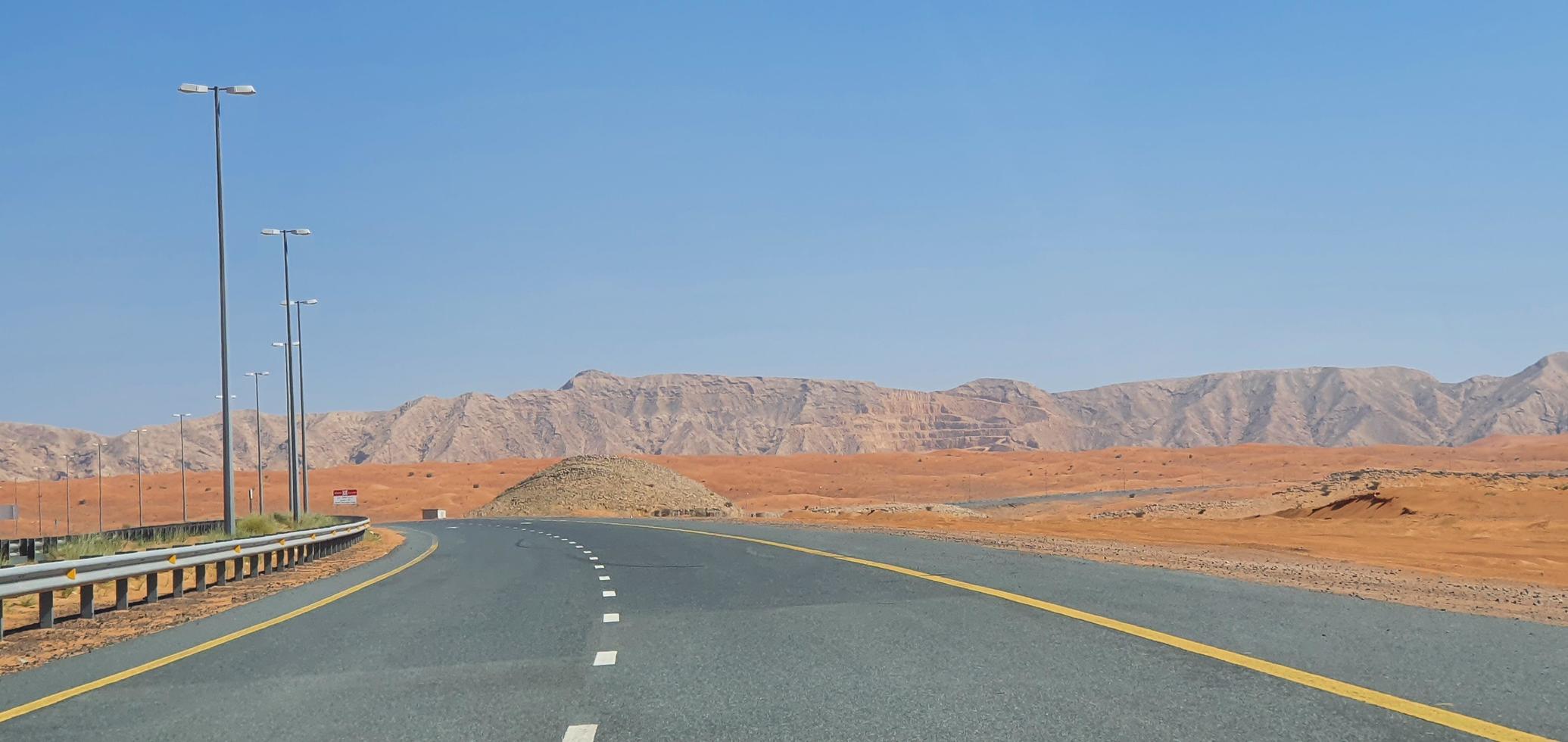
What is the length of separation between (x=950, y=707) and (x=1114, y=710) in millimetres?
1002

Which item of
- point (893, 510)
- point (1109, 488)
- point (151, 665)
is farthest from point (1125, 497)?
point (151, 665)

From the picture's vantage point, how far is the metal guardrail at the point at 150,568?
50.7 ft

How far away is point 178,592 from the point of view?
21203mm

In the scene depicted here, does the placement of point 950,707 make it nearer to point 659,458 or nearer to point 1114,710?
point 1114,710

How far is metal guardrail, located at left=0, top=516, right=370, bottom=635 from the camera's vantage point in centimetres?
A: 1546

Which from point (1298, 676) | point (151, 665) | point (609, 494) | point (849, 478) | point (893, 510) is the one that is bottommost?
point (1298, 676)

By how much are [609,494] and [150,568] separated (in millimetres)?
71500

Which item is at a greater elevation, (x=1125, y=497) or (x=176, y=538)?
(x=176, y=538)

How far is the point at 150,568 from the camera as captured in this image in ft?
62.4

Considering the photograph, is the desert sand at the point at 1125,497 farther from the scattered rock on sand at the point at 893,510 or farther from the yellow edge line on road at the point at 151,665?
the yellow edge line on road at the point at 151,665

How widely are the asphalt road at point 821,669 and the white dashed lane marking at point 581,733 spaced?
2 cm

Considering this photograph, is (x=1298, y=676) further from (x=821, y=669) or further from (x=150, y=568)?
(x=150, y=568)

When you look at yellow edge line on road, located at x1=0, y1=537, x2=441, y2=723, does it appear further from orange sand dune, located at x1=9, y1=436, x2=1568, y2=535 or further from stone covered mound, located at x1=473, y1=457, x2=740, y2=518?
orange sand dune, located at x1=9, y1=436, x2=1568, y2=535

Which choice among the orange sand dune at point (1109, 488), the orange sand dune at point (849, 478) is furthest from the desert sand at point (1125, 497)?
the orange sand dune at point (849, 478)
